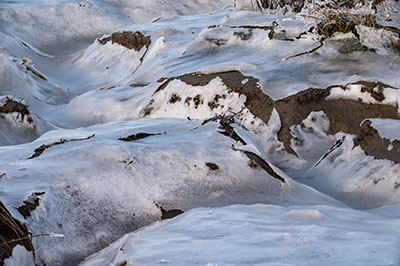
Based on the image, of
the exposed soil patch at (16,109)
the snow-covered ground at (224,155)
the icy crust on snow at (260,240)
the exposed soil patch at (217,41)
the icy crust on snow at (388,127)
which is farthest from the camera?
the exposed soil patch at (217,41)

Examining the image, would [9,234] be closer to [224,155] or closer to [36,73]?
[224,155]

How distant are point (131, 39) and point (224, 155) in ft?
16.0

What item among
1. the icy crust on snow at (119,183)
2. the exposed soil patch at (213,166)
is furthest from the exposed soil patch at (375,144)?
the exposed soil patch at (213,166)

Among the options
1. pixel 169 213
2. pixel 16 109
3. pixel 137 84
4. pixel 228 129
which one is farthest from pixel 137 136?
pixel 137 84

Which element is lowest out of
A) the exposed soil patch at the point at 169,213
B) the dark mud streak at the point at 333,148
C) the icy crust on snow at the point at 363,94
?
the dark mud streak at the point at 333,148

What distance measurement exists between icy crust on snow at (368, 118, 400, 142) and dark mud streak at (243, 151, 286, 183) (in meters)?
0.76

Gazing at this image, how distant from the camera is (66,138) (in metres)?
3.44

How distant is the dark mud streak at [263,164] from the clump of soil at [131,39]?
4237mm

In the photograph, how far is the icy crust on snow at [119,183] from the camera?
2602 millimetres

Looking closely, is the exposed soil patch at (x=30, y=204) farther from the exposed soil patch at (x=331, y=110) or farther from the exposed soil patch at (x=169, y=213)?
the exposed soil patch at (x=331, y=110)

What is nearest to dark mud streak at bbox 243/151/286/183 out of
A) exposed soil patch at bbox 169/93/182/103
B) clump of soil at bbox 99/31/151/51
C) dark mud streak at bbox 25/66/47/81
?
exposed soil patch at bbox 169/93/182/103

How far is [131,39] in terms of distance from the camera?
784 cm

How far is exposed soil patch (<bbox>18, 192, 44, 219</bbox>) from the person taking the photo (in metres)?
2.48

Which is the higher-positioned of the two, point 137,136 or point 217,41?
point 137,136
